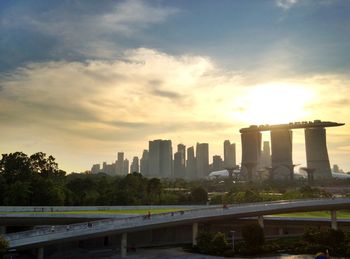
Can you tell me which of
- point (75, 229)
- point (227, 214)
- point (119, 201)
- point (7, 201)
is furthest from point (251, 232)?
point (7, 201)

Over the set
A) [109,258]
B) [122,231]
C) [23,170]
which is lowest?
[109,258]

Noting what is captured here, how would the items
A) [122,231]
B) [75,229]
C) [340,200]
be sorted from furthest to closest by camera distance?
[340,200]
[122,231]
[75,229]

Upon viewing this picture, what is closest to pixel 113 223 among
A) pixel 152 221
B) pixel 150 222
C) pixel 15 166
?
pixel 150 222

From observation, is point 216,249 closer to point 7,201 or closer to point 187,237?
point 187,237

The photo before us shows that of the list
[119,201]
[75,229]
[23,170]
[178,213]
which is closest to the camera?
[75,229]

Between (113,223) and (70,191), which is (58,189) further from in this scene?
(113,223)

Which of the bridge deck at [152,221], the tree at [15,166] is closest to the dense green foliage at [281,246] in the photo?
the bridge deck at [152,221]

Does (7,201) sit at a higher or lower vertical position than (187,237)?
higher

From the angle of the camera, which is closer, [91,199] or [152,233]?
[152,233]
